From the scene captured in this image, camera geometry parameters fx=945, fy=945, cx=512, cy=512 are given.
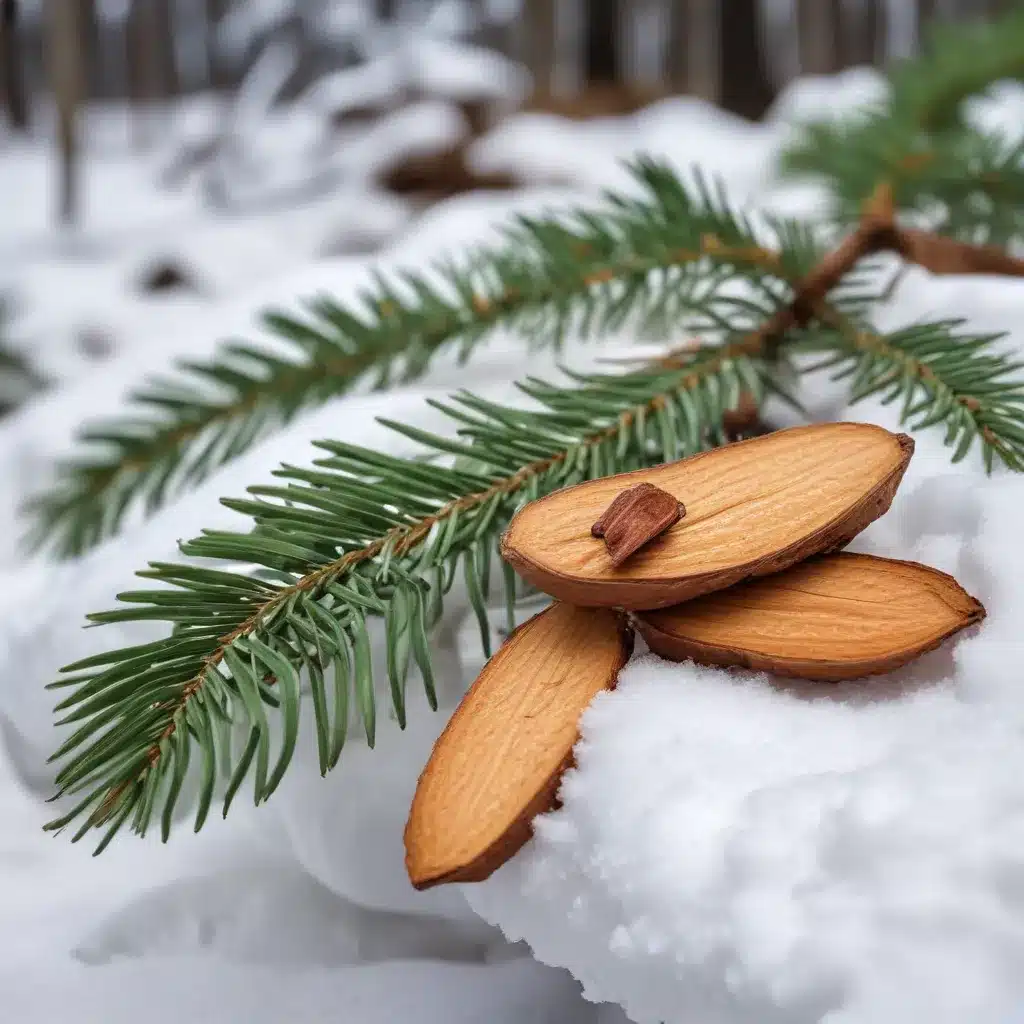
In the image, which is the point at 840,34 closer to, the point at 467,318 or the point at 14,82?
the point at 14,82

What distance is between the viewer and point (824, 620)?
236mm

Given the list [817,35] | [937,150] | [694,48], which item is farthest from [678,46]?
[937,150]

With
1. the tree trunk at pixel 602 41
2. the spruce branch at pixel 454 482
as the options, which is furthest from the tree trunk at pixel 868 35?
the spruce branch at pixel 454 482

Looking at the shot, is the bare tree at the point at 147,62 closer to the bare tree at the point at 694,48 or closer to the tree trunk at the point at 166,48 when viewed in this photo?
the tree trunk at the point at 166,48

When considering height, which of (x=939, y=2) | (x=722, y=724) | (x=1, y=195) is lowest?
(x=1, y=195)

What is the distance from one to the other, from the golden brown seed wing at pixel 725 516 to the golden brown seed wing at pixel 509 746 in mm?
16

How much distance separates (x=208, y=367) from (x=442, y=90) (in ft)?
5.68

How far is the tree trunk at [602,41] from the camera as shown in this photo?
7.79 ft

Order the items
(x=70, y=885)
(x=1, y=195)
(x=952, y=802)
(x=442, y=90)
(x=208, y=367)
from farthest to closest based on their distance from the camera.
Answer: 1. (x=1, y=195)
2. (x=442, y=90)
3. (x=208, y=367)
4. (x=70, y=885)
5. (x=952, y=802)

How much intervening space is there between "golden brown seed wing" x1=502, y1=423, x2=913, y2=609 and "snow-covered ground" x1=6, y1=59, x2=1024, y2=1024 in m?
0.03

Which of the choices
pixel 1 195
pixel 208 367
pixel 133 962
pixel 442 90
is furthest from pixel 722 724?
pixel 1 195

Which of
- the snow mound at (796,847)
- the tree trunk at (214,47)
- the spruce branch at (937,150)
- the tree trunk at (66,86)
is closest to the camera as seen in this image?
the snow mound at (796,847)

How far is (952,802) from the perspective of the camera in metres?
0.19

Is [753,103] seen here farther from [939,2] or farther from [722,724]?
[722,724]
